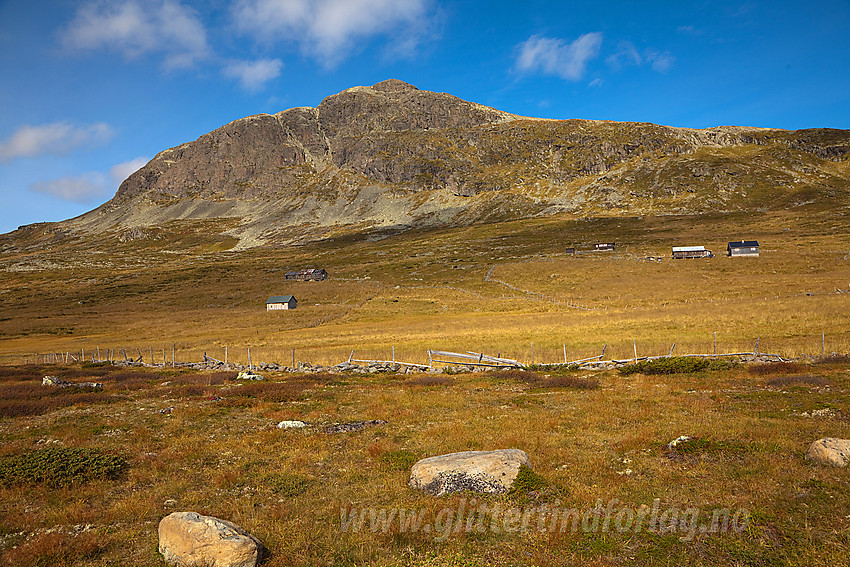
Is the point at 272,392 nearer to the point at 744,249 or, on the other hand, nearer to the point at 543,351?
the point at 543,351

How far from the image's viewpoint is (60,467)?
12102 millimetres

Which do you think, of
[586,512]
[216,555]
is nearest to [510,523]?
[586,512]

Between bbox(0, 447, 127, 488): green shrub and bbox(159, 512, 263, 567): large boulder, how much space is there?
19.3 ft

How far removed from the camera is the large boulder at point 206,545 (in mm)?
7203

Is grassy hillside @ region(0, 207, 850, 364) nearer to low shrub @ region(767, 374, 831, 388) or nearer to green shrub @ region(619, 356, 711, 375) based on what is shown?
green shrub @ region(619, 356, 711, 375)

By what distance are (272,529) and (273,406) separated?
13273 mm

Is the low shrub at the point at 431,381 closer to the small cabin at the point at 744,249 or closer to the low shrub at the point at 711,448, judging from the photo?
the low shrub at the point at 711,448

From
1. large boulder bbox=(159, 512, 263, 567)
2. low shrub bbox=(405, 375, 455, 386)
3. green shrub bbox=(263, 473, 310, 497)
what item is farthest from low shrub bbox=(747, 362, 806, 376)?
large boulder bbox=(159, 512, 263, 567)

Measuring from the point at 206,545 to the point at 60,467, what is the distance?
26.3ft

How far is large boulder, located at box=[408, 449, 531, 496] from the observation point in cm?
1025

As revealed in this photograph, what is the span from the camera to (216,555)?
7195 millimetres

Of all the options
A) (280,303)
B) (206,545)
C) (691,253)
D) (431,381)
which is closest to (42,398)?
(431,381)

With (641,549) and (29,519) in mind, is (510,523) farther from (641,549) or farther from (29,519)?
(29,519)

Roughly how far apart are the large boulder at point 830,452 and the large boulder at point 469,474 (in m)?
6.76
